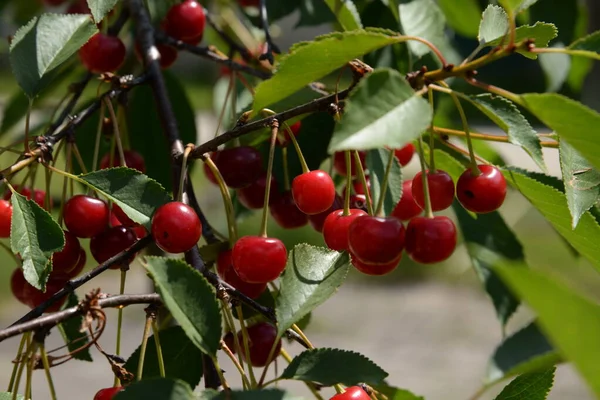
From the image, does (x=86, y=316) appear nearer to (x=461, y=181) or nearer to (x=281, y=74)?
(x=281, y=74)

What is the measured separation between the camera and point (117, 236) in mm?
707

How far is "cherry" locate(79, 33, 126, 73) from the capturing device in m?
0.89

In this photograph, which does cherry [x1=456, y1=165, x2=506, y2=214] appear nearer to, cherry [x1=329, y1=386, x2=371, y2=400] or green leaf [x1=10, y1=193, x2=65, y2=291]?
cherry [x1=329, y1=386, x2=371, y2=400]

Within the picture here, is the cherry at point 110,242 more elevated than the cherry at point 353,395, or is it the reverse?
the cherry at point 110,242

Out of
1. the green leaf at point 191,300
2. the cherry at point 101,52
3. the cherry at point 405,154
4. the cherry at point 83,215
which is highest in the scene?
the cherry at point 101,52

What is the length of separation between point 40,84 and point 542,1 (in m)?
0.75

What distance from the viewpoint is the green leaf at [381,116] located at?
1.41 ft

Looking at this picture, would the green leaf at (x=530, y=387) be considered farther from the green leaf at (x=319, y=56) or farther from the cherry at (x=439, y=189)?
the green leaf at (x=319, y=56)

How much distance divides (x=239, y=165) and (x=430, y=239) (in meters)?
0.23

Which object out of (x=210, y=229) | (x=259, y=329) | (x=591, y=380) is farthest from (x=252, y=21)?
(x=591, y=380)

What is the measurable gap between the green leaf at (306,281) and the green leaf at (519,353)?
123 millimetres

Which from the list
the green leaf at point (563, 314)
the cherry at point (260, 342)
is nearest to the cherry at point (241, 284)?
the cherry at point (260, 342)

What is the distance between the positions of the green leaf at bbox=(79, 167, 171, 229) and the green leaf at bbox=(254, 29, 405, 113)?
14 cm

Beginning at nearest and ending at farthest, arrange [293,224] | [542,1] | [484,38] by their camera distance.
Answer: [484,38] < [293,224] < [542,1]
